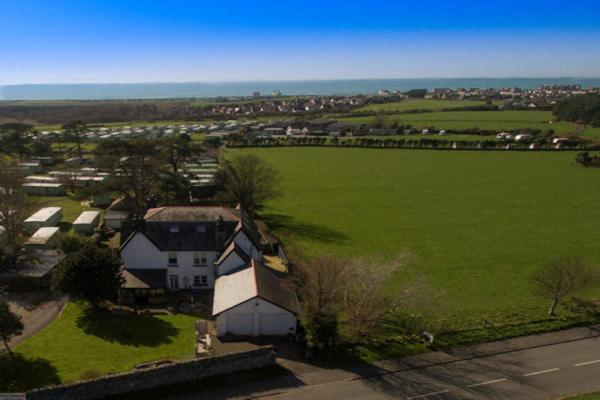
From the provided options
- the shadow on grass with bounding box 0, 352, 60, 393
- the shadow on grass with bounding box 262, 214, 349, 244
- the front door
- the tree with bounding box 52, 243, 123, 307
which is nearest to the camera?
the shadow on grass with bounding box 0, 352, 60, 393

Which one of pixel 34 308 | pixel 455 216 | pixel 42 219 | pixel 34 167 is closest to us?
pixel 34 308

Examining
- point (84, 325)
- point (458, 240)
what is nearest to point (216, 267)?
point (84, 325)

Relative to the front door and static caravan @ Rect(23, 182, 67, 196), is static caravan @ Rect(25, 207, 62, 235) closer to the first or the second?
static caravan @ Rect(23, 182, 67, 196)

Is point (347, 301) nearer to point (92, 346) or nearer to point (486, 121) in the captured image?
point (92, 346)

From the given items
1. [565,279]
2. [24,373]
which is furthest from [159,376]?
[565,279]

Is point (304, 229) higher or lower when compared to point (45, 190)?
lower

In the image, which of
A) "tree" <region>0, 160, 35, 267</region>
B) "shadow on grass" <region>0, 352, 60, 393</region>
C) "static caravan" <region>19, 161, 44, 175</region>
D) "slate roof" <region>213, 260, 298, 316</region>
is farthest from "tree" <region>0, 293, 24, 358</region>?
"static caravan" <region>19, 161, 44, 175</region>

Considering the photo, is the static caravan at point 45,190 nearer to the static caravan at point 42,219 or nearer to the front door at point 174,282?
the static caravan at point 42,219

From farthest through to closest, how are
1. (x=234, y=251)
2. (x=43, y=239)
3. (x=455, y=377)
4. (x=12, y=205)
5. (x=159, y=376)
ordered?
(x=43, y=239)
(x=12, y=205)
(x=234, y=251)
(x=455, y=377)
(x=159, y=376)
